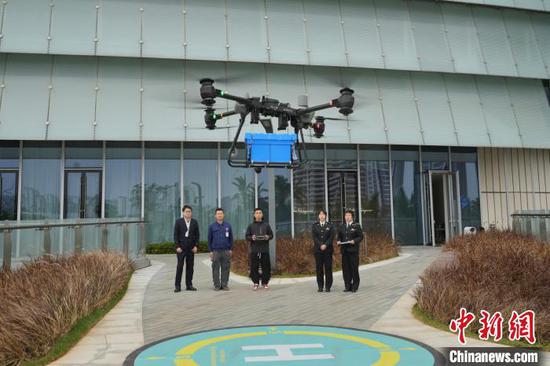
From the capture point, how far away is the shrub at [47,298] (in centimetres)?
603

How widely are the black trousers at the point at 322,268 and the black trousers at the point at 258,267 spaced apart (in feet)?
3.99

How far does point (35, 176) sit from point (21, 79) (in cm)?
401

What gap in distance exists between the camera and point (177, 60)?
21.4m

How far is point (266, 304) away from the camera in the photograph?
9.42 meters

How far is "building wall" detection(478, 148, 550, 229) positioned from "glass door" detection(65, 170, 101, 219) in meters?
18.2

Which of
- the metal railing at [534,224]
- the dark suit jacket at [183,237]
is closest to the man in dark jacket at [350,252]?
the dark suit jacket at [183,237]

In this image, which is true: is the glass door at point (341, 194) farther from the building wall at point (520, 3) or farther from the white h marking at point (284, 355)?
the white h marking at point (284, 355)

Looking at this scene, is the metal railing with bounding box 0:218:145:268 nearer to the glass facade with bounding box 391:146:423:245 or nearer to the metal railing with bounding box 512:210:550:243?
the glass facade with bounding box 391:146:423:245

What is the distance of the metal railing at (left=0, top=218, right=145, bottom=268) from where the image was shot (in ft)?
32.4

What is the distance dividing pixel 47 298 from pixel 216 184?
47.4 feet

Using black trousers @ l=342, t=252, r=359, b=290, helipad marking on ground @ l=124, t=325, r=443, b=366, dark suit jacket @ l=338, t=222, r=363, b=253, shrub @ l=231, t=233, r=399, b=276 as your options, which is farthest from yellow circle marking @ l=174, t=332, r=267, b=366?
shrub @ l=231, t=233, r=399, b=276

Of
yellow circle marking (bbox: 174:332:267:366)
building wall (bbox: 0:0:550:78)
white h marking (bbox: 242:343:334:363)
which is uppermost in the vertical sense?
building wall (bbox: 0:0:550:78)

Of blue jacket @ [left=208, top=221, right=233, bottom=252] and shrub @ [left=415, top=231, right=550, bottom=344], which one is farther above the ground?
blue jacket @ [left=208, top=221, right=233, bottom=252]

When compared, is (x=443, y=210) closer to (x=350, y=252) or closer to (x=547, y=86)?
(x=547, y=86)
